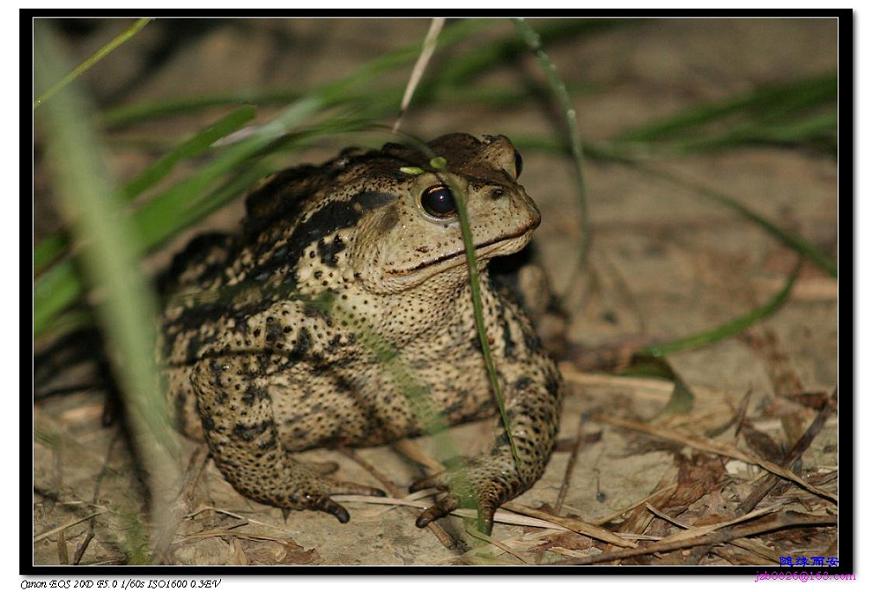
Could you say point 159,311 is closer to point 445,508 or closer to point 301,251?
point 301,251

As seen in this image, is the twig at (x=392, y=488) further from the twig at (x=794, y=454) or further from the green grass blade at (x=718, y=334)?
the green grass blade at (x=718, y=334)

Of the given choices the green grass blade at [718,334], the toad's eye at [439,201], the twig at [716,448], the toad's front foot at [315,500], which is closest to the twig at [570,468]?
the twig at [716,448]

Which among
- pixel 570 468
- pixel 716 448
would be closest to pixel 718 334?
pixel 716 448

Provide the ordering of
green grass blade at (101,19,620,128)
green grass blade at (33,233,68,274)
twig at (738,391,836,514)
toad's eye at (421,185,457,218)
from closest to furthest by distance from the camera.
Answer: toad's eye at (421,185,457,218)
twig at (738,391,836,514)
green grass blade at (33,233,68,274)
green grass blade at (101,19,620,128)

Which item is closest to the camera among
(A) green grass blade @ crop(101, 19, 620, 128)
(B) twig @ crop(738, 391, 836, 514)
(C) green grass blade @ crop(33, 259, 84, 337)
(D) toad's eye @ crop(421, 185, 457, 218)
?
(D) toad's eye @ crop(421, 185, 457, 218)

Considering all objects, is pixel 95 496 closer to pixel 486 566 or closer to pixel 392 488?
pixel 392 488

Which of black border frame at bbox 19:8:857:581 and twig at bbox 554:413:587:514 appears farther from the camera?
twig at bbox 554:413:587:514

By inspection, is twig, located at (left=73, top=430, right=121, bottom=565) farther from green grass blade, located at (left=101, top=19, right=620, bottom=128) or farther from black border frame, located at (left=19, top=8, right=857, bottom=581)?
green grass blade, located at (left=101, top=19, right=620, bottom=128)

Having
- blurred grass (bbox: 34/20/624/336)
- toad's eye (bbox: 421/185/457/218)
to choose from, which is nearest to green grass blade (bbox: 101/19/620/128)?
blurred grass (bbox: 34/20/624/336)
